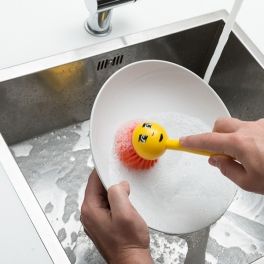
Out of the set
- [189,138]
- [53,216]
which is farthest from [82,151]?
[189,138]

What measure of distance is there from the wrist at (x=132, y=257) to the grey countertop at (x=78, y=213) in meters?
0.21

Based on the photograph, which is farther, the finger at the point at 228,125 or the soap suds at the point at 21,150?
the soap suds at the point at 21,150

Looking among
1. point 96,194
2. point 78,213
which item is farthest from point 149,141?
point 78,213

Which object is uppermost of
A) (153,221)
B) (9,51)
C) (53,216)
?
(9,51)

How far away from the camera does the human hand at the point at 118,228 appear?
0.65 m

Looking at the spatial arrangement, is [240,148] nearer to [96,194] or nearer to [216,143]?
[216,143]

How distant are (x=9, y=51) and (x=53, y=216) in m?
0.35

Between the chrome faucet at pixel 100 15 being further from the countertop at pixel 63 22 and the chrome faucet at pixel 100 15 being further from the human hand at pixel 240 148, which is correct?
the human hand at pixel 240 148

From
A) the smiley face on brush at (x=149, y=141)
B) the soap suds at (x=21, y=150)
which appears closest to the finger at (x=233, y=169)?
the smiley face on brush at (x=149, y=141)

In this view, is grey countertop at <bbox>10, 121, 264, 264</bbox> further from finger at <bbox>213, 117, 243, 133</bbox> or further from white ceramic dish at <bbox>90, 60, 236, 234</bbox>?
finger at <bbox>213, 117, 243, 133</bbox>

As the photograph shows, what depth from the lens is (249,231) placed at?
977 mm

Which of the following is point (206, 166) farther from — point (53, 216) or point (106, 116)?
point (53, 216)

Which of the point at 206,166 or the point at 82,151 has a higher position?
the point at 206,166

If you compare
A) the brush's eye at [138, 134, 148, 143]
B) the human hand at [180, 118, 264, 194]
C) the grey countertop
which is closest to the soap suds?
the grey countertop
